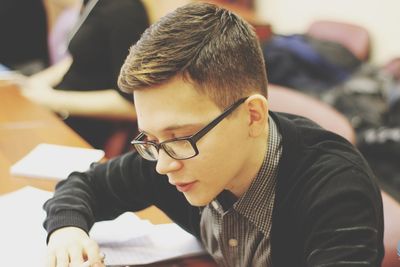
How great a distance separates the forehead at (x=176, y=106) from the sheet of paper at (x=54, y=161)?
56cm

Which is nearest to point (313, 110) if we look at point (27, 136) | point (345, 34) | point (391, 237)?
point (391, 237)

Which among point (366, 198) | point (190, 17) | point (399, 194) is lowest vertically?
point (399, 194)

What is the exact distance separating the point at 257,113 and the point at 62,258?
42 cm

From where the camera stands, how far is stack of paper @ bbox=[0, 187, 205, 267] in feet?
3.10

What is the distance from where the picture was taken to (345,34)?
10.2 ft

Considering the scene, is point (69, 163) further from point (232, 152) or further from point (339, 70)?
point (339, 70)

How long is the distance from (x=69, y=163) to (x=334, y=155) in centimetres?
73

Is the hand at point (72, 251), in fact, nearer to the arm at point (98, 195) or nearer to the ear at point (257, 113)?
the arm at point (98, 195)

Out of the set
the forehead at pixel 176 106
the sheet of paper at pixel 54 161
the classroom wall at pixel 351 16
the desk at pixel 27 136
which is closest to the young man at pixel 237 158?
the forehead at pixel 176 106

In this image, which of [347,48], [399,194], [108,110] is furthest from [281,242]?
[347,48]

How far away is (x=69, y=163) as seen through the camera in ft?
4.28

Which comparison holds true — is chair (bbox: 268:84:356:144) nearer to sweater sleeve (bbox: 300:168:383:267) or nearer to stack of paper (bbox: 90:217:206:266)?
sweater sleeve (bbox: 300:168:383:267)

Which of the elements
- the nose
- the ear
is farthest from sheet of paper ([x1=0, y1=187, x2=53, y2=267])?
the ear

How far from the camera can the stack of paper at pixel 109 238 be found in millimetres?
945
